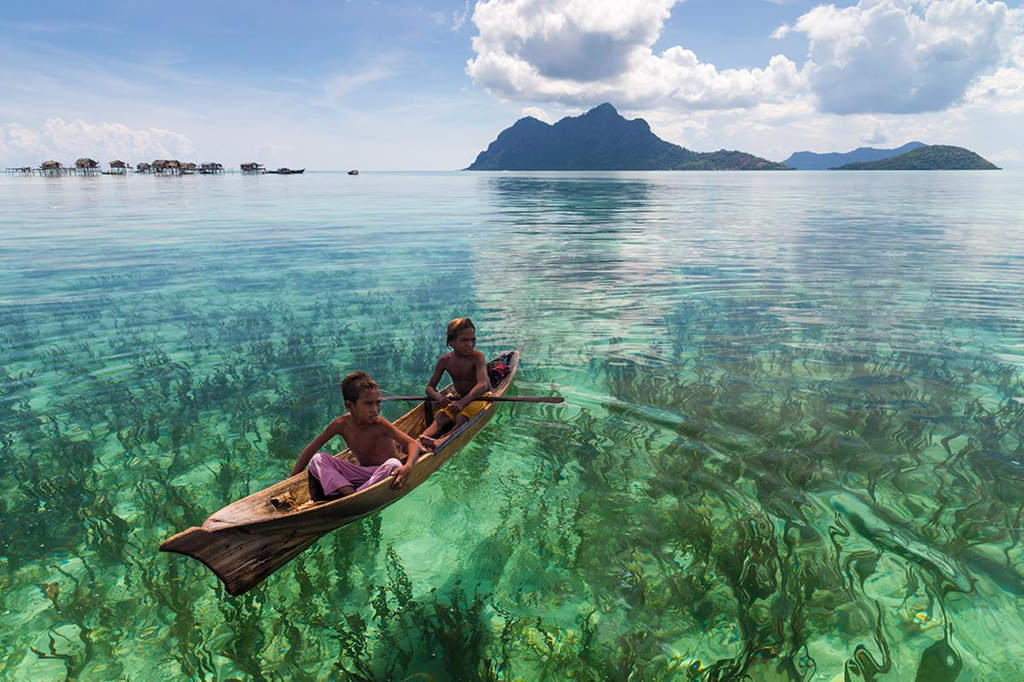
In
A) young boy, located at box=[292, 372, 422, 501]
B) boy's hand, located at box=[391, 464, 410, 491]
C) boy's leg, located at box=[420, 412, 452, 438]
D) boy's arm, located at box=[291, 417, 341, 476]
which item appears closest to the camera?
young boy, located at box=[292, 372, 422, 501]

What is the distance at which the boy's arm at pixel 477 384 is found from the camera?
369 inches

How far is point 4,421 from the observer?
10.1 meters

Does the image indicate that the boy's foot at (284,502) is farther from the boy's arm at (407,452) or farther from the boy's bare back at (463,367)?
the boy's bare back at (463,367)

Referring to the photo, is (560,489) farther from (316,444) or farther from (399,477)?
(316,444)

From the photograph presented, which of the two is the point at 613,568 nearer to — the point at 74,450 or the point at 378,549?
the point at 378,549

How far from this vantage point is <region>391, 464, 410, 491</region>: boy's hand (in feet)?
22.1

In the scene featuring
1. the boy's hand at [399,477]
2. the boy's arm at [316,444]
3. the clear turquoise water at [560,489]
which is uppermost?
the boy's arm at [316,444]

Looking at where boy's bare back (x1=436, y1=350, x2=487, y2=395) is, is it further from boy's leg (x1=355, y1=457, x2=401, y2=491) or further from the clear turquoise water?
boy's leg (x1=355, y1=457, x2=401, y2=491)

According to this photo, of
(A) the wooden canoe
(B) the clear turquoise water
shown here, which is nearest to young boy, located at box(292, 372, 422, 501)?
(A) the wooden canoe

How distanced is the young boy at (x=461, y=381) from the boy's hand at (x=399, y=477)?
6.98ft

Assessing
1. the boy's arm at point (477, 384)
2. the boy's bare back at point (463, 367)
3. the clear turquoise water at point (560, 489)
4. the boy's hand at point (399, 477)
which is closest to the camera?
the clear turquoise water at point (560, 489)

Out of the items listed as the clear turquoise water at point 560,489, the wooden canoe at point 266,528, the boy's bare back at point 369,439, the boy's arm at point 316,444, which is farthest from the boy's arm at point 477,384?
the boy's arm at point 316,444

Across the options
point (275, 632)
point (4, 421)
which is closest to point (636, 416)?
point (275, 632)

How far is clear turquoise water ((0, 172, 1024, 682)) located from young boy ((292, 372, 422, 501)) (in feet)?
3.17
